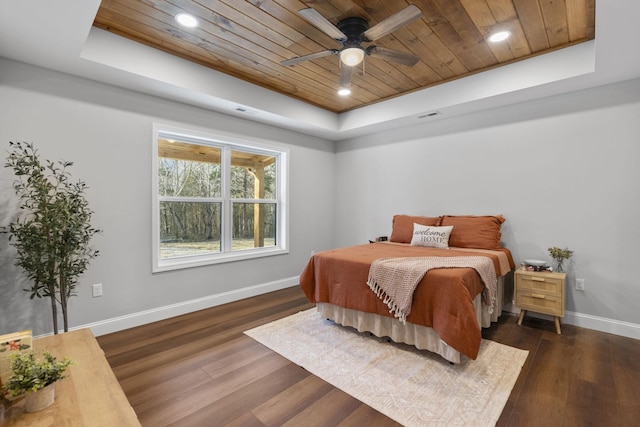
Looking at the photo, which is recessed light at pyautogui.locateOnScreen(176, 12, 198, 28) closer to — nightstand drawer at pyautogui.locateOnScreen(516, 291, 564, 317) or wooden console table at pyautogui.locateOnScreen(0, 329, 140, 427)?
wooden console table at pyautogui.locateOnScreen(0, 329, 140, 427)

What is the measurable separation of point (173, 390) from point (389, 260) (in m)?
1.92

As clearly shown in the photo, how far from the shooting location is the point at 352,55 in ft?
7.80

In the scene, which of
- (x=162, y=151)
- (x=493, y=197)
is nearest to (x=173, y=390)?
(x=162, y=151)

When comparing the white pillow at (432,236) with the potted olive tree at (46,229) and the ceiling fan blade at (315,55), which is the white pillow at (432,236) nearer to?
the ceiling fan blade at (315,55)

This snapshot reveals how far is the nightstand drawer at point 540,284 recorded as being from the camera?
111 inches

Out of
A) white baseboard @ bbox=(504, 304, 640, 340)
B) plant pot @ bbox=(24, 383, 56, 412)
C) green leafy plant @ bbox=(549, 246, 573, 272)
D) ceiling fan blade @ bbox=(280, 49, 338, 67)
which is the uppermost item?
ceiling fan blade @ bbox=(280, 49, 338, 67)

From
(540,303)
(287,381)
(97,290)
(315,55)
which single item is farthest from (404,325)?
(97,290)

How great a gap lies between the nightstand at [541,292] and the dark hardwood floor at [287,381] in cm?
23

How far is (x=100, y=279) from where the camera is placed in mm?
2873

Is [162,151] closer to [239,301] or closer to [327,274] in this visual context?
[239,301]

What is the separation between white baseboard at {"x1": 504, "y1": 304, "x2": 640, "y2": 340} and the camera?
2.78m

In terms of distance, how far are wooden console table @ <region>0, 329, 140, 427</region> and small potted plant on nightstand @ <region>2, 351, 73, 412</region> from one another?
31mm

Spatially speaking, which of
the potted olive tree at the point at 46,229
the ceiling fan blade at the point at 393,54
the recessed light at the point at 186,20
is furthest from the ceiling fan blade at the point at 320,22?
the potted olive tree at the point at 46,229

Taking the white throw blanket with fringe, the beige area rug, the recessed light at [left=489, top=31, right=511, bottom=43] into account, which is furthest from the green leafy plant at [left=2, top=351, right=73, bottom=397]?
the recessed light at [left=489, top=31, right=511, bottom=43]
